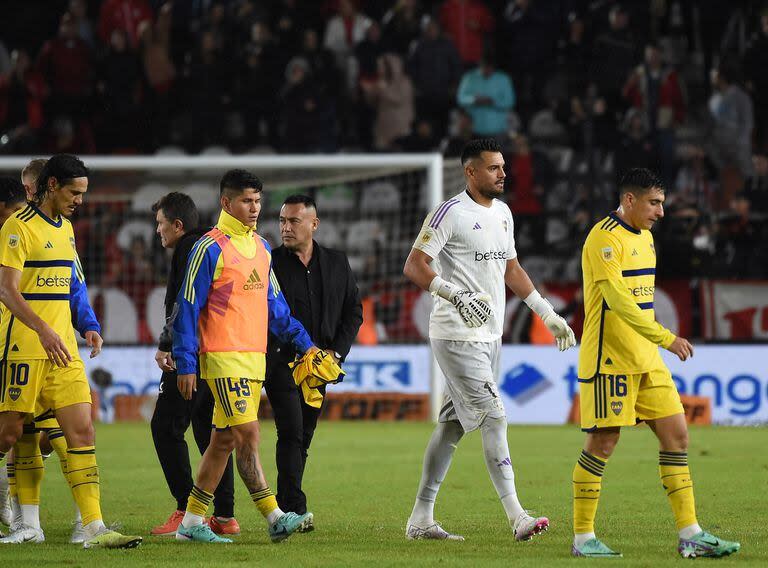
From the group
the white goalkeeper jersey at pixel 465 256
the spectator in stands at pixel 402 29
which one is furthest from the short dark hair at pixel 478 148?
the spectator in stands at pixel 402 29

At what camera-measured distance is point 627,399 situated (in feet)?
23.3

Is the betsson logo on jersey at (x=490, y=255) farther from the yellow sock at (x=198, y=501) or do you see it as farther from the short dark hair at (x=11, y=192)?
the short dark hair at (x=11, y=192)

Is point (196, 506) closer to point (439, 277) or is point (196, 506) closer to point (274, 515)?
point (274, 515)

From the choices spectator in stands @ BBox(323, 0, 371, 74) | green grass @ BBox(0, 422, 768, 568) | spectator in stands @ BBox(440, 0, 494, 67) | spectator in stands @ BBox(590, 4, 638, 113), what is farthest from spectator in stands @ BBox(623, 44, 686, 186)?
green grass @ BBox(0, 422, 768, 568)

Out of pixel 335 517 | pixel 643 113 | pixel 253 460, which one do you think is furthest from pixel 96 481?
pixel 643 113

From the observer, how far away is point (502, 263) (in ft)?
26.5

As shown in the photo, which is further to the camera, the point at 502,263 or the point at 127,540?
the point at 502,263

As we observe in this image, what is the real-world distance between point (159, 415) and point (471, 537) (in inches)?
83.4

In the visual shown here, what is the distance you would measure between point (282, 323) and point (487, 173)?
153cm

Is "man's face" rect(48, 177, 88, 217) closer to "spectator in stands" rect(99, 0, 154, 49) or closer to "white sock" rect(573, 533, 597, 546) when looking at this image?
"white sock" rect(573, 533, 597, 546)

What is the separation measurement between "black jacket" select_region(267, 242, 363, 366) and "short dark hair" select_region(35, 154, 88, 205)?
66.0 inches

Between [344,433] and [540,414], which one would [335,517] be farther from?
[540,414]

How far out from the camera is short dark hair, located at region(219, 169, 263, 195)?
303 inches

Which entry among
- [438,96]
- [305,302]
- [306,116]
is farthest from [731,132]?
[305,302]
